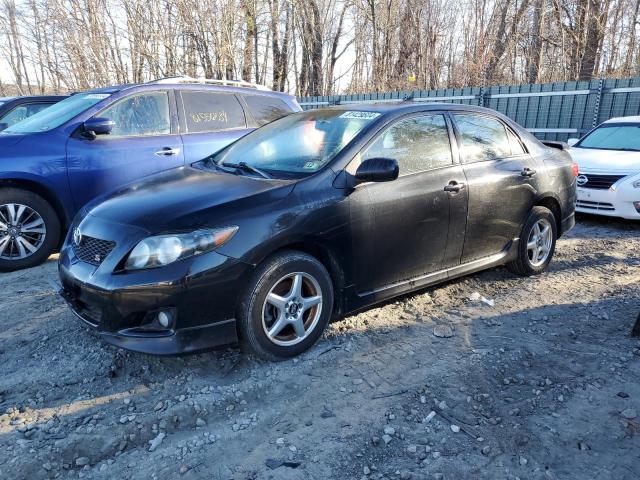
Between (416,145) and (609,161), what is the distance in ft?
16.2

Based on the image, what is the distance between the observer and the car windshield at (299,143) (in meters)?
3.53

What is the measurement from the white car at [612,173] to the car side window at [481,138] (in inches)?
133

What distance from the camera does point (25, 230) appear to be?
5004mm

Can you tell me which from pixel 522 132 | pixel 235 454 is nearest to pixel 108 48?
pixel 522 132

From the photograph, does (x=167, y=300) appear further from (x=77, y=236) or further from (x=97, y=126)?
(x=97, y=126)

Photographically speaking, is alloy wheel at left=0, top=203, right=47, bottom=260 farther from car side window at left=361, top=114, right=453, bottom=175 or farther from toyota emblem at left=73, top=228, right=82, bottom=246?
car side window at left=361, top=114, right=453, bottom=175

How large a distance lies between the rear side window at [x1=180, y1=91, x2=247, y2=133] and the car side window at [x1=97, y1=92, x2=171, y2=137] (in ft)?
0.86

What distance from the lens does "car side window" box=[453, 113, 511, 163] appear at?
416cm

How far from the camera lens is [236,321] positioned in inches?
116

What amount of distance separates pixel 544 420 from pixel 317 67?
23081 millimetres

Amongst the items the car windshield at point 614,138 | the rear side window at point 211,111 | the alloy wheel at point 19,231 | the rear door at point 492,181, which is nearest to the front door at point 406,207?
the rear door at point 492,181

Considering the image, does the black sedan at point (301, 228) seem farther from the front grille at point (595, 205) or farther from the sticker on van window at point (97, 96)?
the front grille at point (595, 205)

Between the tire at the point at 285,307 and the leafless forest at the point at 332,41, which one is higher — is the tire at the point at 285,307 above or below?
below

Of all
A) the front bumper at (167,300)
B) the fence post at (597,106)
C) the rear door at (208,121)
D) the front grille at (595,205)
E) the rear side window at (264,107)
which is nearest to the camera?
the front bumper at (167,300)
